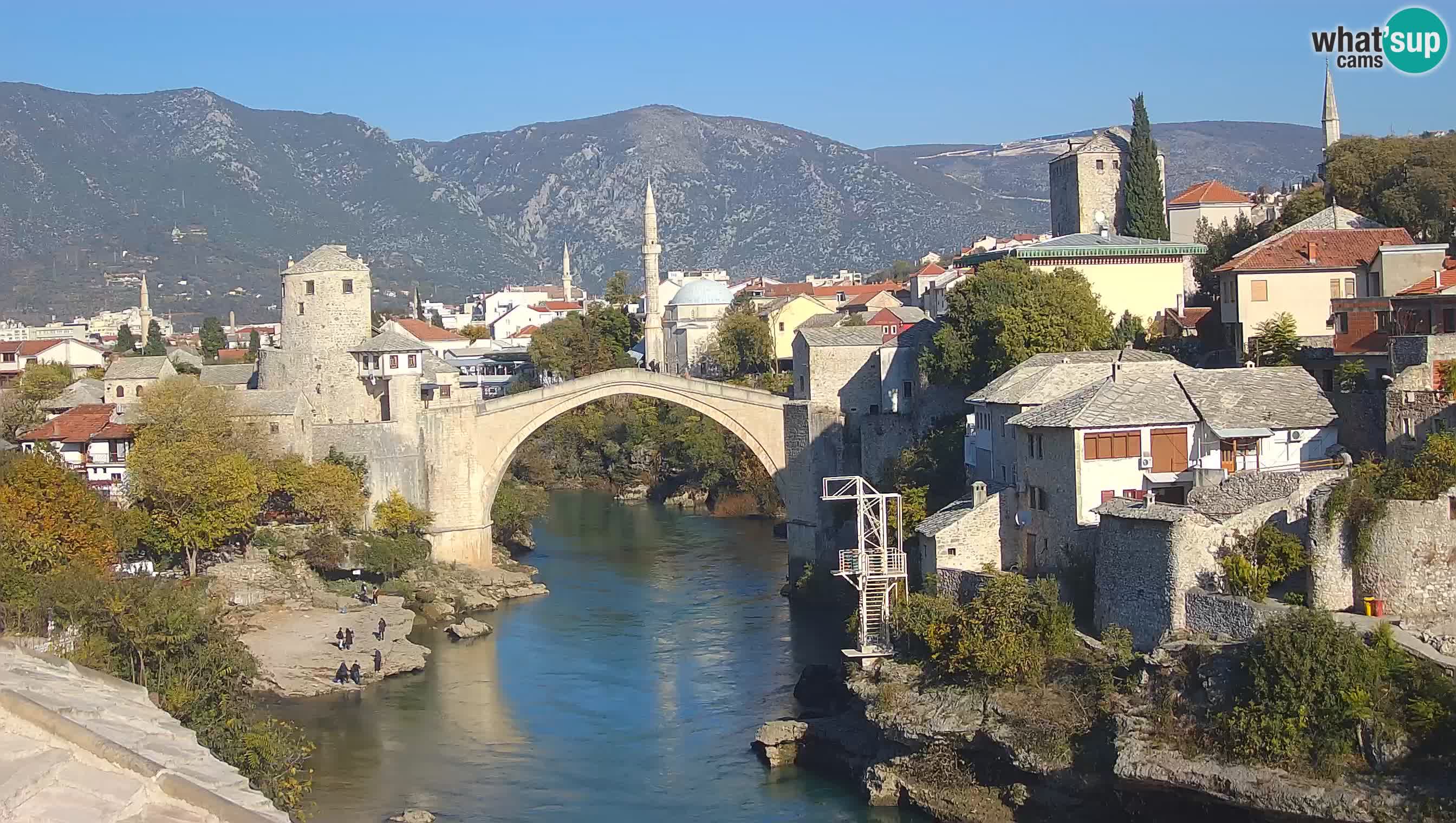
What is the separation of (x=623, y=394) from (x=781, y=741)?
2005 cm

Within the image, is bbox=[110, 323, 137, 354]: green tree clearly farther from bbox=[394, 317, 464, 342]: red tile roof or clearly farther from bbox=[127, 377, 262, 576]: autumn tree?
bbox=[127, 377, 262, 576]: autumn tree

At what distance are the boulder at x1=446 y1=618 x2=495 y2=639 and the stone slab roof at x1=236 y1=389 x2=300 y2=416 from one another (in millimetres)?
8936

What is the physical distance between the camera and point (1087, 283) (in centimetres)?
3800

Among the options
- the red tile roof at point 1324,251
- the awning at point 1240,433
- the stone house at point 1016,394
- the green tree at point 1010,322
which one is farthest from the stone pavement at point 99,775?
the green tree at point 1010,322

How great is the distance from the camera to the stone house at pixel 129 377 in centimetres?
4988

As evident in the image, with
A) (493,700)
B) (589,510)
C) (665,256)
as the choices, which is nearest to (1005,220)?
(665,256)

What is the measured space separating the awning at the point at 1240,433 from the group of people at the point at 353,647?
1618 cm

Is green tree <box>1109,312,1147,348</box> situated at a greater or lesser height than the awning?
greater

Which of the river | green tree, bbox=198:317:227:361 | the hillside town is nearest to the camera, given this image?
the hillside town

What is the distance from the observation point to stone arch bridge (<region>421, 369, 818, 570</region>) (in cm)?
4456

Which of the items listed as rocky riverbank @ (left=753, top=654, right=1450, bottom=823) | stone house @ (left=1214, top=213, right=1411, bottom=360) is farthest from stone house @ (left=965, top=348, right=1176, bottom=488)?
rocky riverbank @ (left=753, top=654, right=1450, bottom=823)

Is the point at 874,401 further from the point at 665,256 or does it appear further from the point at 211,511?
the point at 665,256

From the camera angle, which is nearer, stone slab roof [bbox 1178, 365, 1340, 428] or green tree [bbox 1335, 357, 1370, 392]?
stone slab roof [bbox 1178, 365, 1340, 428]

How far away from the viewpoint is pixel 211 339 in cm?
7912
